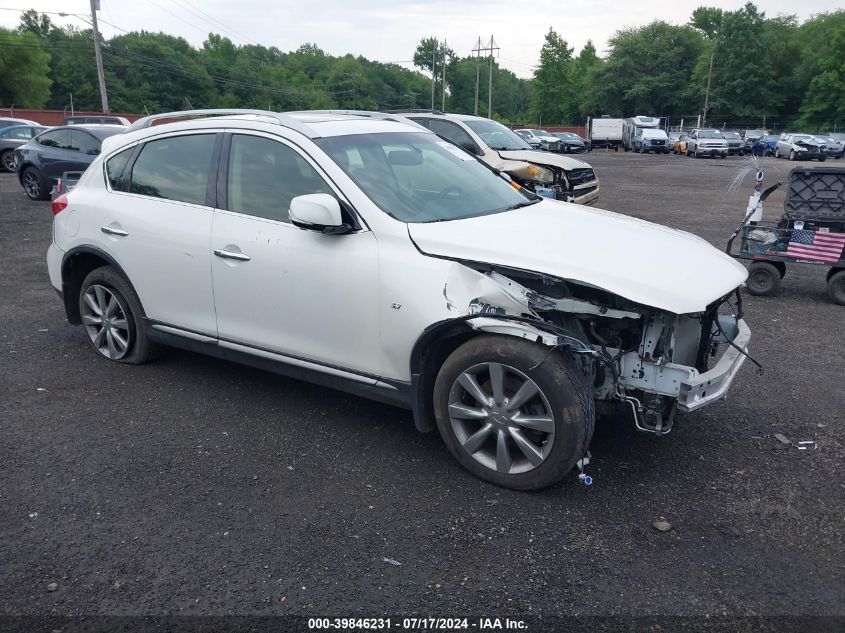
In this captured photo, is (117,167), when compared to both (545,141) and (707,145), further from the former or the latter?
(707,145)

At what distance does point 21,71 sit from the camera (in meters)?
71.8

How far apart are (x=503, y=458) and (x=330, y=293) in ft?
4.33

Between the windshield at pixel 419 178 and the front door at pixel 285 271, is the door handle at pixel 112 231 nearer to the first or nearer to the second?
the front door at pixel 285 271

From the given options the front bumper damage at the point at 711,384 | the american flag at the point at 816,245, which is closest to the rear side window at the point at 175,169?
the front bumper damage at the point at 711,384

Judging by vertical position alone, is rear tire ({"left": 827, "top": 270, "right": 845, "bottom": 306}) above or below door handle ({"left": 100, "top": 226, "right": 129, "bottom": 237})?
below

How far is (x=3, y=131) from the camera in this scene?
850 inches

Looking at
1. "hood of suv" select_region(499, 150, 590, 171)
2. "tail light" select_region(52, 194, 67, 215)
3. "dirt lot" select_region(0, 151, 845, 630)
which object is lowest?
"dirt lot" select_region(0, 151, 845, 630)

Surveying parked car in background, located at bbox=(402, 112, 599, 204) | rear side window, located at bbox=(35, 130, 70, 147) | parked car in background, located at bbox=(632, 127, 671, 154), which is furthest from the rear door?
parked car in background, located at bbox=(632, 127, 671, 154)

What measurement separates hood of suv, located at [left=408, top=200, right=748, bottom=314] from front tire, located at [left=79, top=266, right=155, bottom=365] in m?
2.48

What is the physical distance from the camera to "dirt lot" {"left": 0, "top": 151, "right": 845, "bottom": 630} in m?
2.87

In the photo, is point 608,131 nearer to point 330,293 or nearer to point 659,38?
point 659,38

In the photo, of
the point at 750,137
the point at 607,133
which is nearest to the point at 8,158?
the point at 607,133

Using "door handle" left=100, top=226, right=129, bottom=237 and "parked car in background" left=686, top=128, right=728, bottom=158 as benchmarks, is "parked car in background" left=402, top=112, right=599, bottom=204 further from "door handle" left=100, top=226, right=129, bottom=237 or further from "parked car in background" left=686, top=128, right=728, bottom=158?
"parked car in background" left=686, top=128, right=728, bottom=158

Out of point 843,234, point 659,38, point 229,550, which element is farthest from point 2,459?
point 659,38
